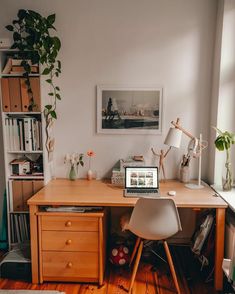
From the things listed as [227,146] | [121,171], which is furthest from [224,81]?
[121,171]

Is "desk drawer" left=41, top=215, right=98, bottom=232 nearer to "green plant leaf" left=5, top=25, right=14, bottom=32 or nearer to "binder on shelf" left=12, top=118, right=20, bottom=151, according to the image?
"binder on shelf" left=12, top=118, right=20, bottom=151

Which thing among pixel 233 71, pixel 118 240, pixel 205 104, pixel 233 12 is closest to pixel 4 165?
pixel 118 240

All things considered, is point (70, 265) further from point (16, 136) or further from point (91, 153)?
point (16, 136)

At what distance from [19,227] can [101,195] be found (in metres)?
0.98

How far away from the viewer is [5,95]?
2592 mm

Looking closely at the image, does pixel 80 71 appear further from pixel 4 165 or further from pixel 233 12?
pixel 233 12

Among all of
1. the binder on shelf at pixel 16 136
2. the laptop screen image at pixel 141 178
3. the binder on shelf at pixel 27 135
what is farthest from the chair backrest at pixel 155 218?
the binder on shelf at pixel 16 136

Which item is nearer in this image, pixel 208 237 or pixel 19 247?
pixel 208 237

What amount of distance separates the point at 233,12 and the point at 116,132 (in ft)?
4.98

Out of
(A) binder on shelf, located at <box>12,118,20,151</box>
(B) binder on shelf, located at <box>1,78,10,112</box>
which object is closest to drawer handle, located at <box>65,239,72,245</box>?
(A) binder on shelf, located at <box>12,118,20,151</box>

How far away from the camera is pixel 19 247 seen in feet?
8.48

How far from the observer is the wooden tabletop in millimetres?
2205

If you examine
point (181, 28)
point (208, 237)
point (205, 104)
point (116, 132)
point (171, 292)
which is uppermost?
point (181, 28)

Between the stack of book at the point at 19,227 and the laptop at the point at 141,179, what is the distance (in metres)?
Answer: 1.06
